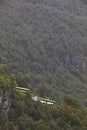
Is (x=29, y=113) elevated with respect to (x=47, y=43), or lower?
elevated

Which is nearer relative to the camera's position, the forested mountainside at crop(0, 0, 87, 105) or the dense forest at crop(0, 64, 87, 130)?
the dense forest at crop(0, 64, 87, 130)

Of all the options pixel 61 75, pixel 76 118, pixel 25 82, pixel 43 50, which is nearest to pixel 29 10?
pixel 43 50

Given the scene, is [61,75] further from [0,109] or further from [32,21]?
[0,109]

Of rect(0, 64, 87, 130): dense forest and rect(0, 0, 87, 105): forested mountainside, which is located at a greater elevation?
rect(0, 64, 87, 130): dense forest

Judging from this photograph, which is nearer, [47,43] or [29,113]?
[29,113]
